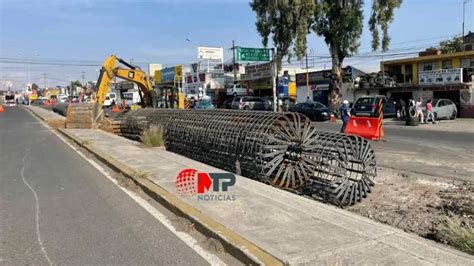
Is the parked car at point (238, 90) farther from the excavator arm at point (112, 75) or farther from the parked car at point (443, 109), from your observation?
the excavator arm at point (112, 75)

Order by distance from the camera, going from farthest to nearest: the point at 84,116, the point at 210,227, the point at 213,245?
1. the point at 84,116
2. the point at 210,227
3. the point at 213,245

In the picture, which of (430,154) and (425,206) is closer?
(425,206)

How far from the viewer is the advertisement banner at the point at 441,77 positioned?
112 feet

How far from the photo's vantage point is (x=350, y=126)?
19594 mm

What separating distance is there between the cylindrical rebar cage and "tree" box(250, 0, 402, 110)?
84.7 ft

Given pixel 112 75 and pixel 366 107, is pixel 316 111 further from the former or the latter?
pixel 112 75

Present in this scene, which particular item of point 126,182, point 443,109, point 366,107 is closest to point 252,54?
point 366,107

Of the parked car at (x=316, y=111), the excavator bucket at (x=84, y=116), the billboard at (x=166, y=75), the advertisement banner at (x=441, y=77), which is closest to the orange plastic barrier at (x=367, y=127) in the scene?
the excavator bucket at (x=84, y=116)

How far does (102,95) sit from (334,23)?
1855 centimetres

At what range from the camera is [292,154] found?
9188 mm

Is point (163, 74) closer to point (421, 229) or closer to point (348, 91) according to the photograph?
point (348, 91)

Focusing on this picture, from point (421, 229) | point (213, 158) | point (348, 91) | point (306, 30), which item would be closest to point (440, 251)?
point (421, 229)

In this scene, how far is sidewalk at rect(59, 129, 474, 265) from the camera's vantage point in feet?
15.6

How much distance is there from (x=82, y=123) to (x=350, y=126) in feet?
44.6
